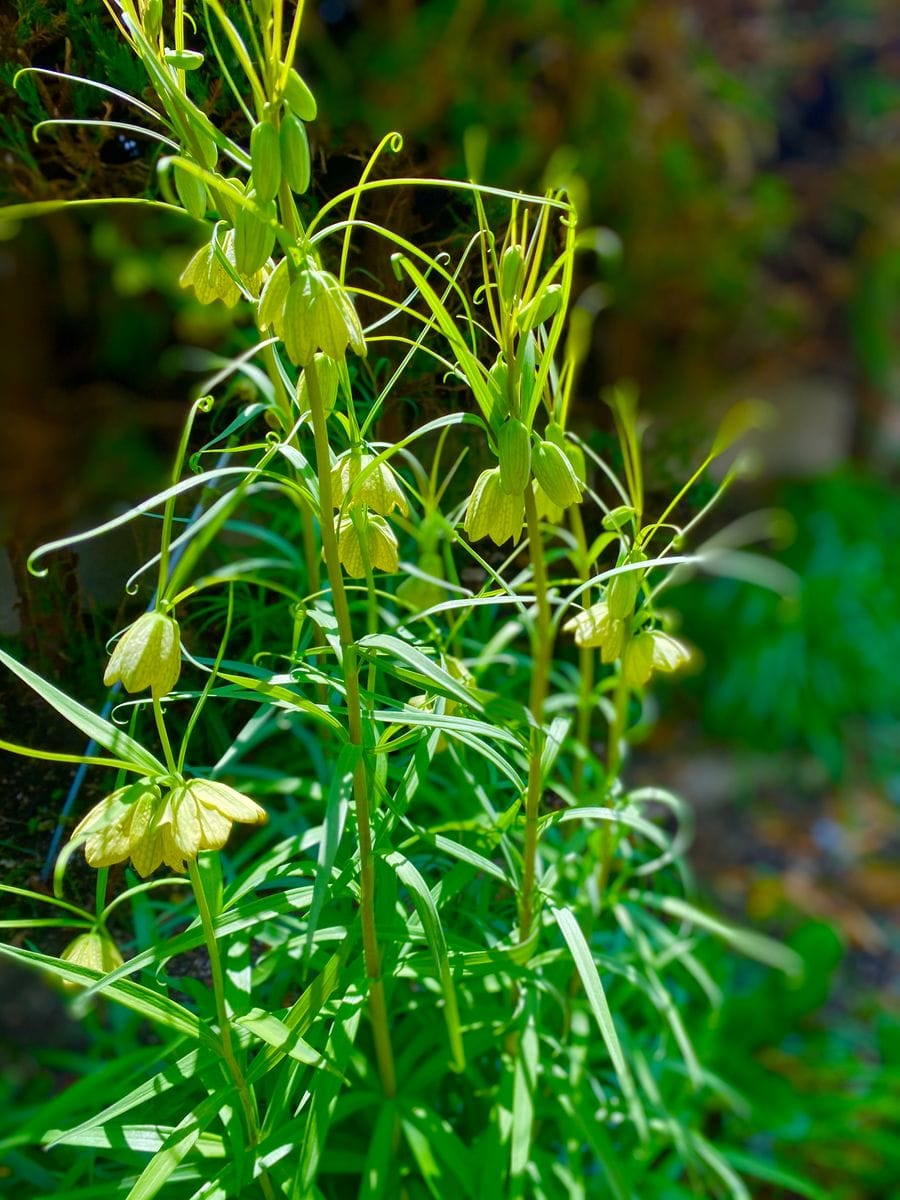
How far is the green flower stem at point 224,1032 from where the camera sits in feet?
1.53

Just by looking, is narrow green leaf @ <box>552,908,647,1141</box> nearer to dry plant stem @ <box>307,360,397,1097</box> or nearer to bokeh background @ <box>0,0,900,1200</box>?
dry plant stem @ <box>307,360,397,1097</box>

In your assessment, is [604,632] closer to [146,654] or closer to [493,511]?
[493,511]

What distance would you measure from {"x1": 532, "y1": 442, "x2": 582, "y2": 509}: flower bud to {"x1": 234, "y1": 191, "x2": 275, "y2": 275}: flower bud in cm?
14

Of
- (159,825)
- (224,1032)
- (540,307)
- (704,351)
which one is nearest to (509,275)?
(540,307)

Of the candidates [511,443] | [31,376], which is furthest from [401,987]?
[31,376]

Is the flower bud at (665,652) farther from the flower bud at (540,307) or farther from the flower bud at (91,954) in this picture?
the flower bud at (91,954)

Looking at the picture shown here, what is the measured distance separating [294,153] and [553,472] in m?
0.17

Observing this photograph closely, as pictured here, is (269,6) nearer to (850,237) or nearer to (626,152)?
(626,152)

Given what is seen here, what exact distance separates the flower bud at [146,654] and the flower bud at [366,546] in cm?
10

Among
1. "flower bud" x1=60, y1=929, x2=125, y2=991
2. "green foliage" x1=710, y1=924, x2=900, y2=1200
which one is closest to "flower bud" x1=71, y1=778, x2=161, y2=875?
"flower bud" x1=60, y1=929, x2=125, y2=991

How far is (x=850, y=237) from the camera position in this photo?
8.02 feet

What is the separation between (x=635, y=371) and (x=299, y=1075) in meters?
1.82

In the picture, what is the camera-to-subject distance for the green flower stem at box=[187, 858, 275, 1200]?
0.47 m

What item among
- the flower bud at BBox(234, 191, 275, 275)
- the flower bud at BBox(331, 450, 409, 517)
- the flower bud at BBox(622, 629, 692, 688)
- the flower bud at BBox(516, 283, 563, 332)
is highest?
the flower bud at BBox(234, 191, 275, 275)
